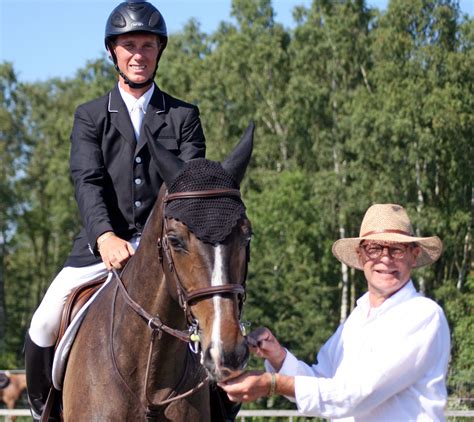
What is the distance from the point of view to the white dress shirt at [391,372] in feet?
15.3

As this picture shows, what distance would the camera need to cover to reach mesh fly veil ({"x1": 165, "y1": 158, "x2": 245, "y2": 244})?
4.74 metres

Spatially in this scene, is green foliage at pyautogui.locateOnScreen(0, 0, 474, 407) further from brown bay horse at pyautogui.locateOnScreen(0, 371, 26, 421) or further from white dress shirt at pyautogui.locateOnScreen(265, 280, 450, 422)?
white dress shirt at pyautogui.locateOnScreen(265, 280, 450, 422)

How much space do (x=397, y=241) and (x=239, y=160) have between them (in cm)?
92

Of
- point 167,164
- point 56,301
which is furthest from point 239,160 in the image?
point 56,301

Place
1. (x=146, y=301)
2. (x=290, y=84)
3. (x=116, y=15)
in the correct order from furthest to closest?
(x=290, y=84)
(x=116, y=15)
(x=146, y=301)

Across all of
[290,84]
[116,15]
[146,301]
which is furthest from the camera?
[290,84]

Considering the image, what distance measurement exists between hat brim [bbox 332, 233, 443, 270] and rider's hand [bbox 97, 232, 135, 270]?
4.04 ft

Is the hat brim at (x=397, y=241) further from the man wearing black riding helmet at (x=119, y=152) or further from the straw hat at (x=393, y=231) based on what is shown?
the man wearing black riding helmet at (x=119, y=152)

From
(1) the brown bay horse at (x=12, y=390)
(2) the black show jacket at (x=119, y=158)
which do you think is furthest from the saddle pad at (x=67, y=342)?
(1) the brown bay horse at (x=12, y=390)

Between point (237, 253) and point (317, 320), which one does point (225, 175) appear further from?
point (317, 320)

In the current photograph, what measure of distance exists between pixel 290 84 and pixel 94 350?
4003cm

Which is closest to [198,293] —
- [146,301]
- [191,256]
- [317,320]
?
[191,256]

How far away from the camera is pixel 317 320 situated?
138ft

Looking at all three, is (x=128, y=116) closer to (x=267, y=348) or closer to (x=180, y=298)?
(x=180, y=298)
